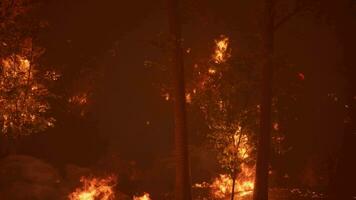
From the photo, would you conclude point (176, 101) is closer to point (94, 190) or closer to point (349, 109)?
point (94, 190)

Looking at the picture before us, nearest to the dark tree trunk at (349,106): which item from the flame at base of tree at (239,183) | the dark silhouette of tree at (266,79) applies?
the flame at base of tree at (239,183)

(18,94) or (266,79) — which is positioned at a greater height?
(18,94)

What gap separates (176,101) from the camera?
17109 mm

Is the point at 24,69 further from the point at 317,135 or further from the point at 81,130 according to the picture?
the point at 317,135

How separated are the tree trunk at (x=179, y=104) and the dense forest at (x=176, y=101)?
0.14 feet

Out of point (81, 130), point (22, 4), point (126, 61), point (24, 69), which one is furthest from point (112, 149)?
point (22, 4)

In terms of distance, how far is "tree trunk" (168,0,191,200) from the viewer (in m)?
16.8

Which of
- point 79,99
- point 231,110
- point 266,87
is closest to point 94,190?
point 231,110

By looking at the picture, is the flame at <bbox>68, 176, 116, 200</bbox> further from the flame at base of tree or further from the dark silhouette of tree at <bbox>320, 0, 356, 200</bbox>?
the dark silhouette of tree at <bbox>320, 0, 356, 200</bbox>

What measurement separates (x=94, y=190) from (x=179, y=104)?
667 centimetres

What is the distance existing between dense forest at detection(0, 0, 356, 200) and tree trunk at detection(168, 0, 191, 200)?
44 millimetres

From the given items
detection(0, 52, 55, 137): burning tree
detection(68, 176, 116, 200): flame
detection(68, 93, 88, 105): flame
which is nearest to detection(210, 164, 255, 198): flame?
detection(68, 176, 116, 200): flame

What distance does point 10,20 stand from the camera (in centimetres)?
1778

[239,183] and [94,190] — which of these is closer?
[94,190]
